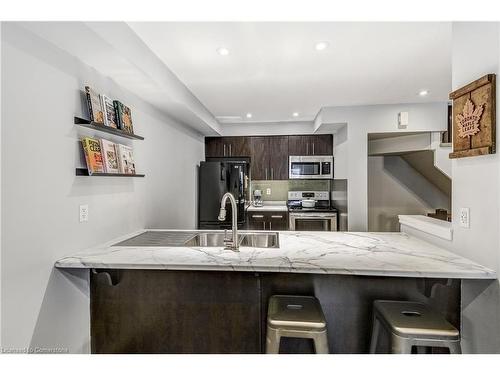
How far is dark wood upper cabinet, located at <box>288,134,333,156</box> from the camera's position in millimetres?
4730

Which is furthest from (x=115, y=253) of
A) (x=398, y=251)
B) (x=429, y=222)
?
(x=429, y=222)

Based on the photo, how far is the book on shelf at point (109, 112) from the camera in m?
1.90

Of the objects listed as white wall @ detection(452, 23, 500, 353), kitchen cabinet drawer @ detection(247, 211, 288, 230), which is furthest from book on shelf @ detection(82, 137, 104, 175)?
kitchen cabinet drawer @ detection(247, 211, 288, 230)

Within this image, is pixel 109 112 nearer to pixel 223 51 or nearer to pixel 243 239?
pixel 223 51

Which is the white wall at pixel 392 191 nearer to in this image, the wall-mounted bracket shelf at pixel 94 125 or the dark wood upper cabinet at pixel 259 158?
the dark wood upper cabinet at pixel 259 158

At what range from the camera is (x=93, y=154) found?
1.80 m

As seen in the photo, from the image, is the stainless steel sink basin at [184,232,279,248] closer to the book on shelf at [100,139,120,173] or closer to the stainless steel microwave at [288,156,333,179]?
the book on shelf at [100,139,120,173]

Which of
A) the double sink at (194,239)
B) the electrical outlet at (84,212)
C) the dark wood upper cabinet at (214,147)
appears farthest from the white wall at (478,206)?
the dark wood upper cabinet at (214,147)

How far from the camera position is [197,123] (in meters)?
3.83

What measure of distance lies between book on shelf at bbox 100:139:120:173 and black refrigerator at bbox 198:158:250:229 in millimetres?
2274

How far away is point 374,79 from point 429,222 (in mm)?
1592
